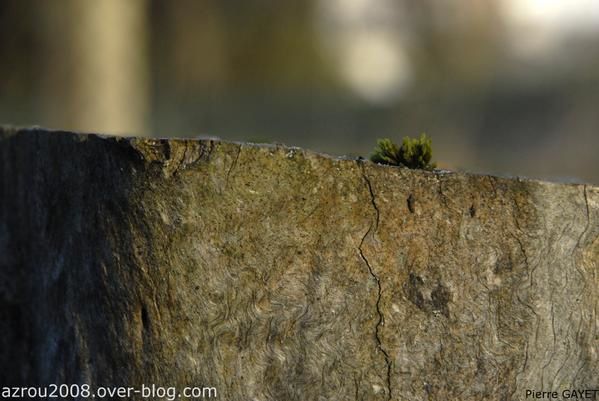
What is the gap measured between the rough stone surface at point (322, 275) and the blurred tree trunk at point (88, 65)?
6756mm

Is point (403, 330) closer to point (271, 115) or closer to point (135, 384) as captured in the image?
point (135, 384)

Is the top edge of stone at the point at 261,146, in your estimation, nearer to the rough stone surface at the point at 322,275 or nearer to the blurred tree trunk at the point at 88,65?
the rough stone surface at the point at 322,275

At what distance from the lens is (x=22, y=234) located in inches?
104

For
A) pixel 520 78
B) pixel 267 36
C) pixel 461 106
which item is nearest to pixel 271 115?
pixel 267 36

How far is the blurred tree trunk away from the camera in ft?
28.8

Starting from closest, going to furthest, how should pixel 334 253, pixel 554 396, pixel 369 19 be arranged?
pixel 334 253 → pixel 554 396 → pixel 369 19

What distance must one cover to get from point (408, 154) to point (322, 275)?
43 centimetres

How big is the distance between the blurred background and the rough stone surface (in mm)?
9331

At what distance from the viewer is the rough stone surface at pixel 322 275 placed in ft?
6.61

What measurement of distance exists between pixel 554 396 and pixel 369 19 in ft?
37.5

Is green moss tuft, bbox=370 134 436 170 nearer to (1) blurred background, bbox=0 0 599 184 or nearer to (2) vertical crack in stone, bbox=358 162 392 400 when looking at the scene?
(2) vertical crack in stone, bbox=358 162 392 400

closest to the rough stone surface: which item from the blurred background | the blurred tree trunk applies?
the blurred tree trunk

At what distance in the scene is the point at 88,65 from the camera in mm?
8844

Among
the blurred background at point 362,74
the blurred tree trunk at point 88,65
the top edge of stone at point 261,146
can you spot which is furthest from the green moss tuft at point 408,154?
the blurred background at point 362,74
